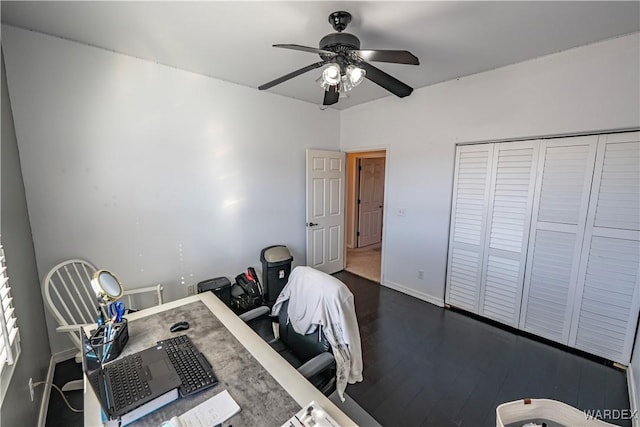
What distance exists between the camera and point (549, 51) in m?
2.18

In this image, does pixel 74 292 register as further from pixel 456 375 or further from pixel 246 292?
pixel 456 375

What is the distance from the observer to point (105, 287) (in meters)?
1.29

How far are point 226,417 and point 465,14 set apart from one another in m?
2.50

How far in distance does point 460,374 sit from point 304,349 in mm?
1395

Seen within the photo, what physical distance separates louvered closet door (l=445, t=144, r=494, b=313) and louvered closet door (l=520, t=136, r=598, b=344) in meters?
0.43

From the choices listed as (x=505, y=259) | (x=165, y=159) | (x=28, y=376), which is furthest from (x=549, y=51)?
(x=28, y=376)

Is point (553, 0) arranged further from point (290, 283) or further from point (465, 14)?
point (290, 283)

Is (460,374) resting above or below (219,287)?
below

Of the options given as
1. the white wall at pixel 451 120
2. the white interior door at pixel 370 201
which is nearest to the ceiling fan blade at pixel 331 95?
the white wall at pixel 451 120

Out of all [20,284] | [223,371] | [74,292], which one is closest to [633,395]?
[223,371]

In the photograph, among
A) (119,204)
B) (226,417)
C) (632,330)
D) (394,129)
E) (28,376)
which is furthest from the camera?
(394,129)

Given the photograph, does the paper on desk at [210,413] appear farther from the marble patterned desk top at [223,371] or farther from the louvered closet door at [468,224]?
the louvered closet door at [468,224]

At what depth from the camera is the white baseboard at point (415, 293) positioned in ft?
10.4

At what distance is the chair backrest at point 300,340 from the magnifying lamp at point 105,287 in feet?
3.02
